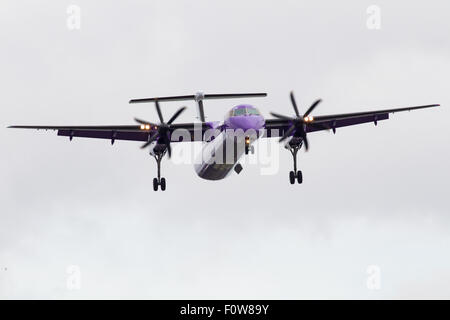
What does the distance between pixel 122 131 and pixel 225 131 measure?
41.3ft

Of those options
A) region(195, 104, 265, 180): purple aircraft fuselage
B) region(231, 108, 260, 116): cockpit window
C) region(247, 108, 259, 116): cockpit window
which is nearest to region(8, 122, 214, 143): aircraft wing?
region(195, 104, 265, 180): purple aircraft fuselage

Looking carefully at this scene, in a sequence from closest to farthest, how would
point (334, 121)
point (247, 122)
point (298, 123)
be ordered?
point (247, 122) < point (298, 123) < point (334, 121)

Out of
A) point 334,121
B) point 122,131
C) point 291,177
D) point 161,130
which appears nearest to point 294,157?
point 291,177

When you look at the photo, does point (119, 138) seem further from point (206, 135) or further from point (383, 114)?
point (383, 114)

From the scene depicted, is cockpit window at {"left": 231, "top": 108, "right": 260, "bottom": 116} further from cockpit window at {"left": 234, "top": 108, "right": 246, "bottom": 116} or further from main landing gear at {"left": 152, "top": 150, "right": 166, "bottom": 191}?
main landing gear at {"left": 152, "top": 150, "right": 166, "bottom": 191}

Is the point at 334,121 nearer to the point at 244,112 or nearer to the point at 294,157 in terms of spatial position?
the point at 294,157

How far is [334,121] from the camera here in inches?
2061

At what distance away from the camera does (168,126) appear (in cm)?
4766

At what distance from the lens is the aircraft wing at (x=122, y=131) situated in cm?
4900

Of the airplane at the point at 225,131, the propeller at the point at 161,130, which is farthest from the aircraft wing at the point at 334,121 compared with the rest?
the propeller at the point at 161,130

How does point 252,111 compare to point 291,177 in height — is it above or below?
above
